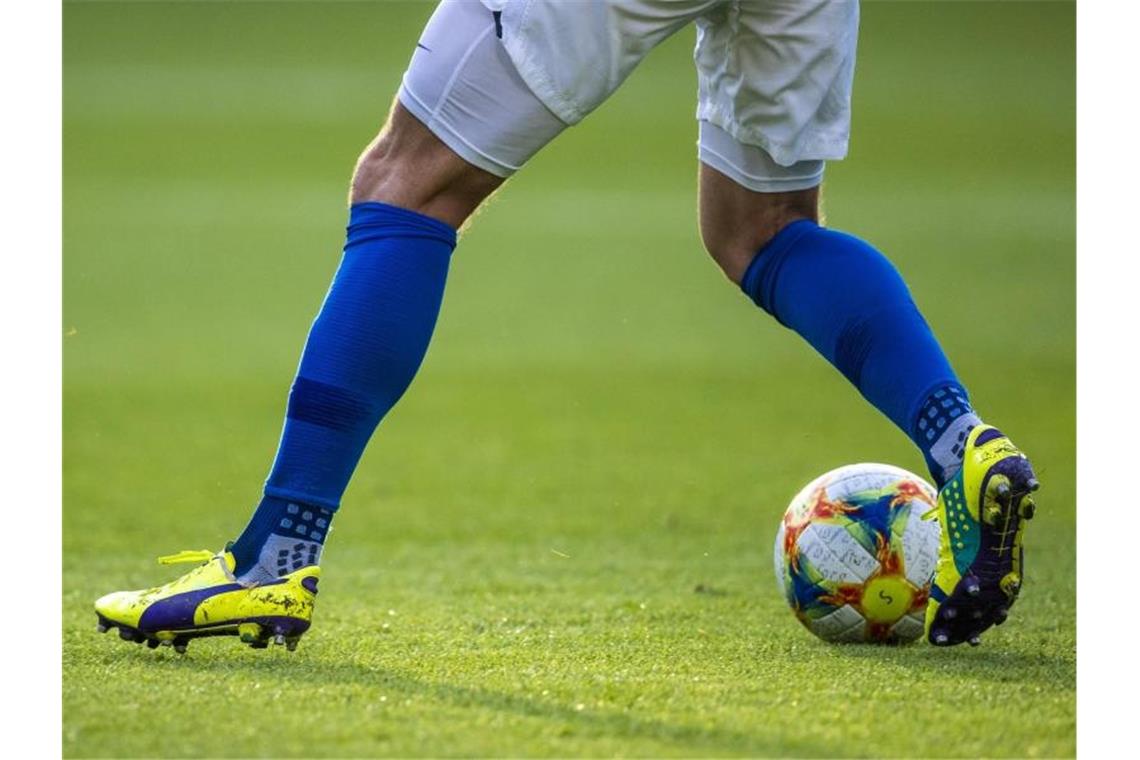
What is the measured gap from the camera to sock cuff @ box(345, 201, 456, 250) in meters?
2.25

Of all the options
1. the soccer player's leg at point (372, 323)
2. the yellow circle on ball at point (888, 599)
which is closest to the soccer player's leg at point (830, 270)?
the yellow circle on ball at point (888, 599)

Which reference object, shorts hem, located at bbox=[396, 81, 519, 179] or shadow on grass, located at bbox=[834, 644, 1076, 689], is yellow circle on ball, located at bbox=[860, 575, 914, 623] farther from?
shorts hem, located at bbox=[396, 81, 519, 179]

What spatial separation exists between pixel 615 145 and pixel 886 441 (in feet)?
37.7

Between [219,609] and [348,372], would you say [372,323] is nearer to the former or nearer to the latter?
[348,372]

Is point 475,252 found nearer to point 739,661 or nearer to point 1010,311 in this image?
point 1010,311

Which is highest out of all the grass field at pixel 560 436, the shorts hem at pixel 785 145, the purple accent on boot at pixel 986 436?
the shorts hem at pixel 785 145

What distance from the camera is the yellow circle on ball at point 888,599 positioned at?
250cm

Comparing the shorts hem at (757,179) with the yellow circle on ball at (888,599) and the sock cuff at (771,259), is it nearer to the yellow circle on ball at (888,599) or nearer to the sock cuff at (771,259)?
the sock cuff at (771,259)

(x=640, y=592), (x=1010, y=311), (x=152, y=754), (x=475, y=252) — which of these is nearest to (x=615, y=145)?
(x=475, y=252)

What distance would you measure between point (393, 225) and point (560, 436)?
3402 mm

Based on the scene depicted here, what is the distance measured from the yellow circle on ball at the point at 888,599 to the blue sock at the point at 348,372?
84 cm

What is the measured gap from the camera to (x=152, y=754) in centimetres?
169

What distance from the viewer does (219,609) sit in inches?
87.1

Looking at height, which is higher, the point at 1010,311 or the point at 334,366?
the point at 334,366
